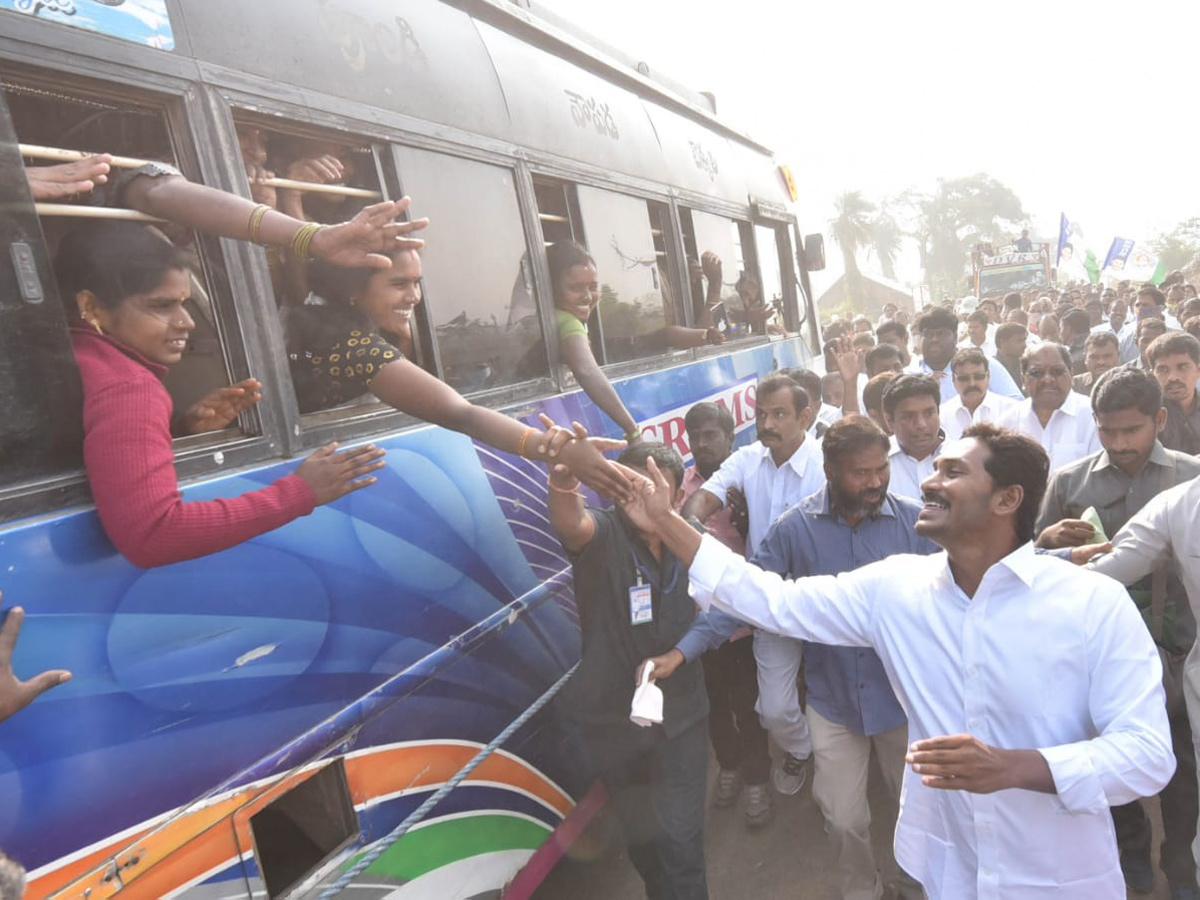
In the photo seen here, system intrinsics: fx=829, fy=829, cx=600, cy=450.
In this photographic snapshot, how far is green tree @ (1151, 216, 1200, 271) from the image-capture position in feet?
168

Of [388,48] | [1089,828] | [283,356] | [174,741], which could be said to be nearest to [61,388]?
[283,356]

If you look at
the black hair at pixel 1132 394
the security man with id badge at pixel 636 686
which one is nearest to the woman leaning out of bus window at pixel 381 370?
the security man with id badge at pixel 636 686

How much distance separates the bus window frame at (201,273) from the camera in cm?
160

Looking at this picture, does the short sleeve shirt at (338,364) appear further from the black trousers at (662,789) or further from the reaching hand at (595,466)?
the black trousers at (662,789)

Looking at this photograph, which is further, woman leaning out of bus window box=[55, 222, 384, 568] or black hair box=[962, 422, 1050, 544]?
black hair box=[962, 422, 1050, 544]

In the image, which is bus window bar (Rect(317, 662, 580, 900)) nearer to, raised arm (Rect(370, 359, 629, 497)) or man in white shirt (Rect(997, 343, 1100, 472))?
raised arm (Rect(370, 359, 629, 497))

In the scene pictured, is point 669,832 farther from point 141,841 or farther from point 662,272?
point 662,272

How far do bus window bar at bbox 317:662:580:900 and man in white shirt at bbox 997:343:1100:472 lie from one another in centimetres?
299

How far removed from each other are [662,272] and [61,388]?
3.37 metres

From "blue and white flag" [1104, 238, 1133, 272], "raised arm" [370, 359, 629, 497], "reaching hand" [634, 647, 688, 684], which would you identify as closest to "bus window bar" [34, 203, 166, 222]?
"raised arm" [370, 359, 629, 497]

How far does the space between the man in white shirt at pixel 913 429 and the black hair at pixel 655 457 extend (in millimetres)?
1276

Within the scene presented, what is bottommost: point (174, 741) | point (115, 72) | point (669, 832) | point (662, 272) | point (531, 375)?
point (669, 832)

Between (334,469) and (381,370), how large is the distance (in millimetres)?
508

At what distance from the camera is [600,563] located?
284 centimetres
